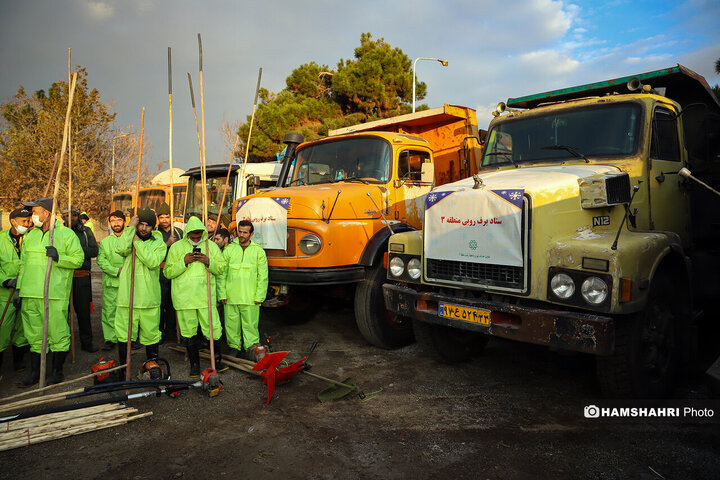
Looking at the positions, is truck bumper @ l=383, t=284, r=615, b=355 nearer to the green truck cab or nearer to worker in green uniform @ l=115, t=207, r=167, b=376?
the green truck cab

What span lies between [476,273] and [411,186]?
2.50 m

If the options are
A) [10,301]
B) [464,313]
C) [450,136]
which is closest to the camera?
[464,313]

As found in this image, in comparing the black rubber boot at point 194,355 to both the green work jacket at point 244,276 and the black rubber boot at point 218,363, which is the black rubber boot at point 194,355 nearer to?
the black rubber boot at point 218,363

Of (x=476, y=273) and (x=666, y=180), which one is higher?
(x=666, y=180)

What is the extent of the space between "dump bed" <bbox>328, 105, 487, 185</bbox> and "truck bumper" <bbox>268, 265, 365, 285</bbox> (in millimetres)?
2427

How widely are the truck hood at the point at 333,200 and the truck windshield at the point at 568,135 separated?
4.54 ft

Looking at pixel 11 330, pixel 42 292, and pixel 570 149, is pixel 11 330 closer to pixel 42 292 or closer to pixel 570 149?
pixel 42 292

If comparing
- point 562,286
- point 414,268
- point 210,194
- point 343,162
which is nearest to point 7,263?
point 343,162

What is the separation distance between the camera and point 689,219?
5.04 meters

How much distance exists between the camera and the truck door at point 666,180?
4.48m

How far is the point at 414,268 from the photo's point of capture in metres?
4.61

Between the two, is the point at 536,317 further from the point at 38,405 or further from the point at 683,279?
the point at 38,405

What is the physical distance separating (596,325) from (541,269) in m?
0.57

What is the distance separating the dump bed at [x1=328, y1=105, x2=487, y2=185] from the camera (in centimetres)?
708
